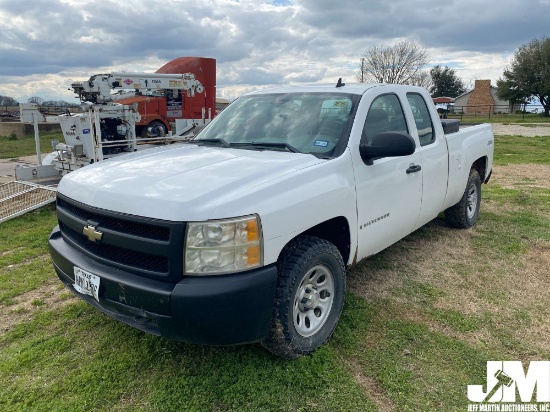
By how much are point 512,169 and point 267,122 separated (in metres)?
9.24

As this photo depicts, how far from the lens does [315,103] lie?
3.77 meters

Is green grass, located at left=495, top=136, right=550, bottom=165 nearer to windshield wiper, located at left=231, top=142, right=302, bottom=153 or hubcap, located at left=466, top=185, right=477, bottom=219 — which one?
hubcap, located at left=466, top=185, right=477, bottom=219

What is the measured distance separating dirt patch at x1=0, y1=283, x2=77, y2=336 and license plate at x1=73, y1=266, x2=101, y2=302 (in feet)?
3.34

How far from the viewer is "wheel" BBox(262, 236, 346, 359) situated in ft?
8.87

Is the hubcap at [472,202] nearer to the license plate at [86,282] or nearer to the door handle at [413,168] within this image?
the door handle at [413,168]

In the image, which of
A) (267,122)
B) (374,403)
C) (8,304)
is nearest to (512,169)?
(267,122)

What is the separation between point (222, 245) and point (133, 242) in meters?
0.54

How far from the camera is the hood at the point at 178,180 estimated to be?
2.45 m

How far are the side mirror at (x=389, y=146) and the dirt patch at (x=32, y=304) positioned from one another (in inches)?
110

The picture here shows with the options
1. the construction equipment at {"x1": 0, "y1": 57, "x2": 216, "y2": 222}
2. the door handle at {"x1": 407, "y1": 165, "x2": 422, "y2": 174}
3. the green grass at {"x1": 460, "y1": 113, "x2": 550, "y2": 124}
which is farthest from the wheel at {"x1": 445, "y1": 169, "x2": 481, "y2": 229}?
the green grass at {"x1": 460, "y1": 113, "x2": 550, "y2": 124}

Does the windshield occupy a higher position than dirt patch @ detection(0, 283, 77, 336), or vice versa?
the windshield

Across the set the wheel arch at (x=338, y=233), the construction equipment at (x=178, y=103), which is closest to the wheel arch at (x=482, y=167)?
the wheel arch at (x=338, y=233)

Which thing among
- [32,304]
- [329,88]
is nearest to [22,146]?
[32,304]

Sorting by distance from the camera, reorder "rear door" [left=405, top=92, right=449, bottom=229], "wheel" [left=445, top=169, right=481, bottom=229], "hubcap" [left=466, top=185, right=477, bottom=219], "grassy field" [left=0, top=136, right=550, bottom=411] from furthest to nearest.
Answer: "hubcap" [left=466, top=185, right=477, bottom=219] → "wheel" [left=445, top=169, right=481, bottom=229] → "rear door" [left=405, top=92, right=449, bottom=229] → "grassy field" [left=0, top=136, right=550, bottom=411]
